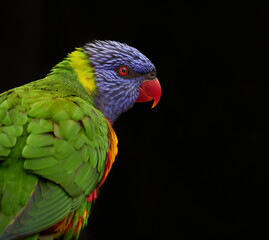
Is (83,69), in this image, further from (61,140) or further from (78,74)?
(61,140)

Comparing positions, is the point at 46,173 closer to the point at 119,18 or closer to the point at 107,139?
the point at 107,139

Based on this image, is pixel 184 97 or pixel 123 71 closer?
pixel 123 71

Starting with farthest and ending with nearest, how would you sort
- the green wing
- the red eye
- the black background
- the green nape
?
1. the black background
2. the red eye
3. the green nape
4. the green wing

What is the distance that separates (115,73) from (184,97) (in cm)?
159

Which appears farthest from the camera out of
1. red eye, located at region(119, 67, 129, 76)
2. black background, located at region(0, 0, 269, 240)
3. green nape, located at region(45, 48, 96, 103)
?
black background, located at region(0, 0, 269, 240)

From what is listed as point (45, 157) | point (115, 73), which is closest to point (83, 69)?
point (115, 73)

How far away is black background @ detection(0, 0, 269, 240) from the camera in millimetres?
3566

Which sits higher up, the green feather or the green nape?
the green nape

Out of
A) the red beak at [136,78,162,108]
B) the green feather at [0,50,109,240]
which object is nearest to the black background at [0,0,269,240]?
the red beak at [136,78,162,108]

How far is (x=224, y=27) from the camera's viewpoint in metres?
3.53

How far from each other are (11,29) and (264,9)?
2.40m

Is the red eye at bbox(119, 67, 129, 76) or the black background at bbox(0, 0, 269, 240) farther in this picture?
the black background at bbox(0, 0, 269, 240)

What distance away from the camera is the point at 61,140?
1.68m

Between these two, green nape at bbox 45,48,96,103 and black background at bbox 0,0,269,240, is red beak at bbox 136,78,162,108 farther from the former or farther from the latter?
black background at bbox 0,0,269,240
